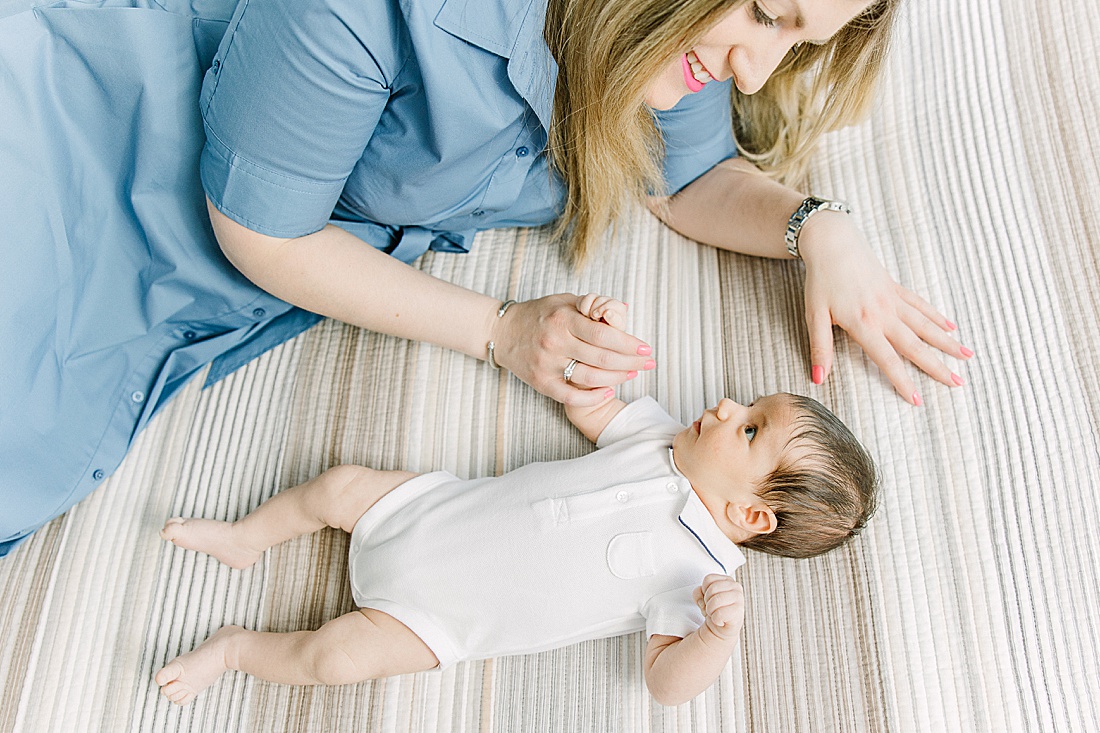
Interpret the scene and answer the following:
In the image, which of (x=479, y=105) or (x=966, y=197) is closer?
(x=479, y=105)

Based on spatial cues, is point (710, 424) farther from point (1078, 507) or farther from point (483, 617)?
point (1078, 507)

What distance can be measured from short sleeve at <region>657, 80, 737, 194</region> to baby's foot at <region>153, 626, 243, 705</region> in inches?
37.6

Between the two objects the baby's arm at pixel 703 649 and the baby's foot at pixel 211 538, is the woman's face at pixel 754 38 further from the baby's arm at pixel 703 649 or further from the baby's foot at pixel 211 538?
the baby's foot at pixel 211 538

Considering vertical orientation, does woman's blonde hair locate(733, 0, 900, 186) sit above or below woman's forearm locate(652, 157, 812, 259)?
above

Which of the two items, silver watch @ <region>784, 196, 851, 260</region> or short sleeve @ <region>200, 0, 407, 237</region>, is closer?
short sleeve @ <region>200, 0, 407, 237</region>

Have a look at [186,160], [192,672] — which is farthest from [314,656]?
Result: [186,160]

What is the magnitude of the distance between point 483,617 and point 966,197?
1.02 meters

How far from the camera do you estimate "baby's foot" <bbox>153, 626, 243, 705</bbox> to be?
1.05 meters

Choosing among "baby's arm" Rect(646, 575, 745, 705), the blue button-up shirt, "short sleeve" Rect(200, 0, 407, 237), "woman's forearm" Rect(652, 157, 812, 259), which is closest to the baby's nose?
"baby's arm" Rect(646, 575, 745, 705)

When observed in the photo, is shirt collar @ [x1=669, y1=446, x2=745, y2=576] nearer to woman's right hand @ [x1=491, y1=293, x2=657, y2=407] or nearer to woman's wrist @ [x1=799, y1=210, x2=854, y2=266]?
woman's right hand @ [x1=491, y1=293, x2=657, y2=407]

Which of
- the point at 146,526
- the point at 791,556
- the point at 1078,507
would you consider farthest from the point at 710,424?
the point at 146,526

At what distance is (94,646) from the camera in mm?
1096

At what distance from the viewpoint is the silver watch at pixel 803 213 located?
122cm

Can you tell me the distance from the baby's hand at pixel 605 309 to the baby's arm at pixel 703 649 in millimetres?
350
